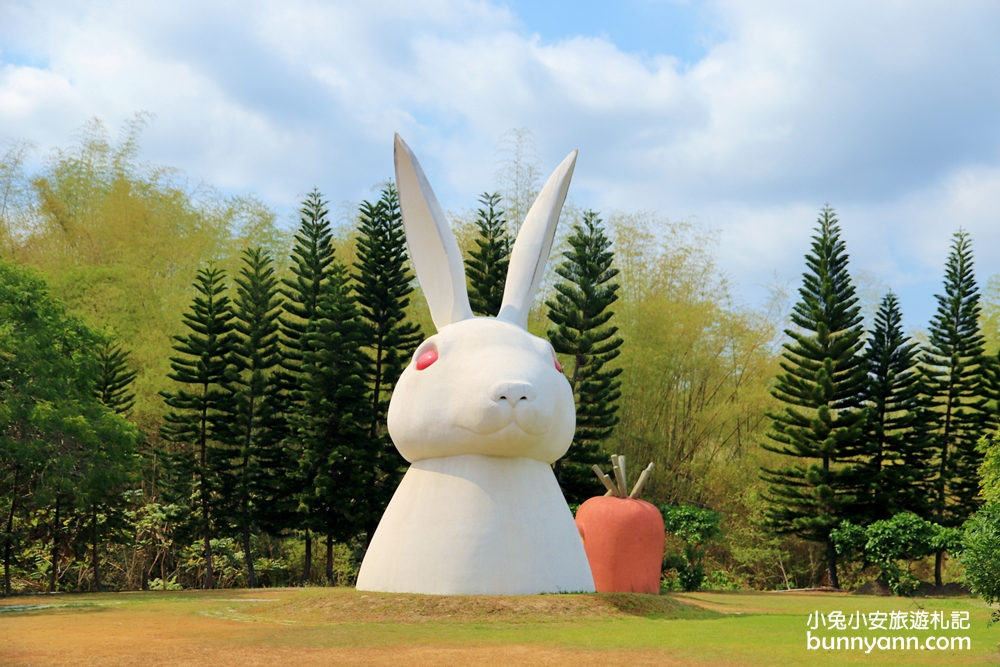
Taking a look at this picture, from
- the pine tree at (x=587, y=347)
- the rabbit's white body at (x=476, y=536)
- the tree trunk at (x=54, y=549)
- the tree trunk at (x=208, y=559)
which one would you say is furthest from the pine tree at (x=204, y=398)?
the rabbit's white body at (x=476, y=536)

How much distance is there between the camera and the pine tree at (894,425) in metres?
18.6

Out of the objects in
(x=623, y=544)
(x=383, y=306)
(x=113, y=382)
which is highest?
(x=383, y=306)

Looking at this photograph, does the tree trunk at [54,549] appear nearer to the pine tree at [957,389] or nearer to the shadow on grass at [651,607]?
the shadow on grass at [651,607]

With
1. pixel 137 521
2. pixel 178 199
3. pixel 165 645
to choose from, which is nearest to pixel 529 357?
pixel 165 645

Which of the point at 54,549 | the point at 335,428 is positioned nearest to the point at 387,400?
the point at 335,428

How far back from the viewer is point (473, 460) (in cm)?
936

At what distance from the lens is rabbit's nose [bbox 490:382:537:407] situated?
8.96 meters

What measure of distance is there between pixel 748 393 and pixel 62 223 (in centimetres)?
1518

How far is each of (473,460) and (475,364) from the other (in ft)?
3.02

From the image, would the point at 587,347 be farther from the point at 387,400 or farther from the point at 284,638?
the point at 284,638

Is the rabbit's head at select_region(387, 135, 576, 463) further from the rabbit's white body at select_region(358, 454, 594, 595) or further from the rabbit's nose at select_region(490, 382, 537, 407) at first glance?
the rabbit's white body at select_region(358, 454, 594, 595)

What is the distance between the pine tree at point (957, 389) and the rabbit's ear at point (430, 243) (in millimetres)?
12968

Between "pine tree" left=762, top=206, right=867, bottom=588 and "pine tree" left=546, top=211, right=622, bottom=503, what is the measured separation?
335cm

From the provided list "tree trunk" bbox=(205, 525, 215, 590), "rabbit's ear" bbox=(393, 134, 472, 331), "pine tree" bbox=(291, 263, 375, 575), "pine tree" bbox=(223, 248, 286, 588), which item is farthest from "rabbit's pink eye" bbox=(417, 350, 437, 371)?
"tree trunk" bbox=(205, 525, 215, 590)
